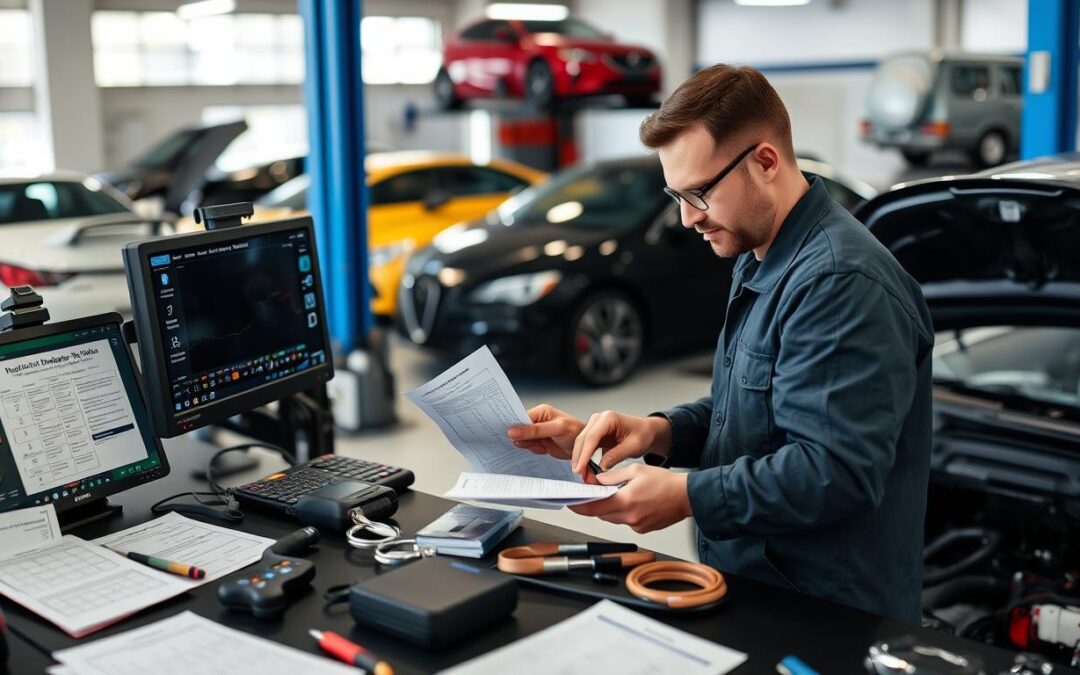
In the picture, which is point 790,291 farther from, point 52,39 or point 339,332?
point 52,39

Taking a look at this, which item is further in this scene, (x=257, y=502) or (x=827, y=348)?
(x=257, y=502)

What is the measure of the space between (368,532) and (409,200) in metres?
6.26

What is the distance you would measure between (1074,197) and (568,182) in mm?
4822

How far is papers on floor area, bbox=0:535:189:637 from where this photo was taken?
5.20ft

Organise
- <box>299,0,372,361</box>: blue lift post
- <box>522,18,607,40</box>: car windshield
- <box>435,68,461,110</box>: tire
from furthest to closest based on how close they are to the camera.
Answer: <box>435,68,461,110</box>: tire < <box>522,18,607,40</box>: car windshield < <box>299,0,372,361</box>: blue lift post

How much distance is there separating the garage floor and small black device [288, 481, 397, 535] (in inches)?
72.7

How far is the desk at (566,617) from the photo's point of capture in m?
1.43

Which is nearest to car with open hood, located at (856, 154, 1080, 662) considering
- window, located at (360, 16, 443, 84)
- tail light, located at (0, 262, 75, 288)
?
tail light, located at (0, 262, 75, 288)

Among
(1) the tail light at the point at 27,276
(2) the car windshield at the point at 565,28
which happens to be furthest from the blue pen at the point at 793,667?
(2) the car windshield at the point at 565,28

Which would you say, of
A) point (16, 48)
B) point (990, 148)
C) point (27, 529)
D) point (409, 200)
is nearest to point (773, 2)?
point (990, 148)

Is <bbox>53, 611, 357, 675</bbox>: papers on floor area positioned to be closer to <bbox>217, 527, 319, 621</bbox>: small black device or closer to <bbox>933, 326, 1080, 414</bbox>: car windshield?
<bbox>217, 527, 319, 621</bbox>: small black device

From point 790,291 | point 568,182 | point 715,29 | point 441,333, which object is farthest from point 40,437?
point 715,29

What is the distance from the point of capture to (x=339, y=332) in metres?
5.44

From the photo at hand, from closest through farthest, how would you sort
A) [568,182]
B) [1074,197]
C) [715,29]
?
[1074,197], [568,182], [715,29]
